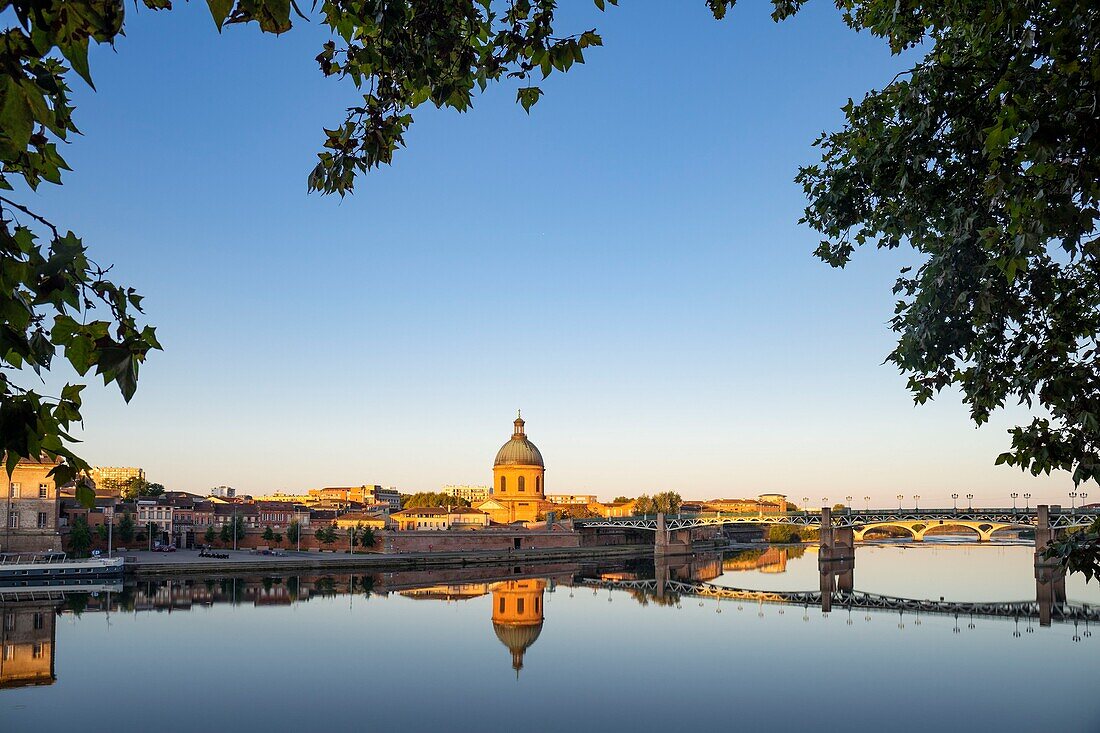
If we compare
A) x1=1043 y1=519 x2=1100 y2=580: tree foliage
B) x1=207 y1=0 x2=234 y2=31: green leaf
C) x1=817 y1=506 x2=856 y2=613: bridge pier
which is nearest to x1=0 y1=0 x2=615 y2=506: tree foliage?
x1=207 y1=0 x2=234 y2=31: green leaf

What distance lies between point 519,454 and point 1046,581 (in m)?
55.0

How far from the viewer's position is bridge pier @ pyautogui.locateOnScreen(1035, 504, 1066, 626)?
147 feet

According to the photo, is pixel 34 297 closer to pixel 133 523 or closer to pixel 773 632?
pixel 773 632

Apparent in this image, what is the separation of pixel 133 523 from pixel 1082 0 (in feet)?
247

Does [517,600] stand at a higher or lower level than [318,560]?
lower

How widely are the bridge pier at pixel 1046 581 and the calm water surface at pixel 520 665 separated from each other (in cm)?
161

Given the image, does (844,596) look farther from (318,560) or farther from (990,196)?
(990,196)

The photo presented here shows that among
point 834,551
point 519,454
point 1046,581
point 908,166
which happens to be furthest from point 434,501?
point 908,166

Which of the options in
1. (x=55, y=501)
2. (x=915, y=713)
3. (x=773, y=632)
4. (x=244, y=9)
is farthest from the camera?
(x=55, y=501)

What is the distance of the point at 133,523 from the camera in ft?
230

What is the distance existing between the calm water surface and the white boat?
3.66 metres

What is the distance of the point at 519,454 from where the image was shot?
10100 centimetres

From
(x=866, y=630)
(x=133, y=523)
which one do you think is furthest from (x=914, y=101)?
(x=133, y=523)

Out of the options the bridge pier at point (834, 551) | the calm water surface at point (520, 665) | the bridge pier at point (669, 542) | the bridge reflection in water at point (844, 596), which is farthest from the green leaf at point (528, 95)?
the bridge pier at point (669, 542)
